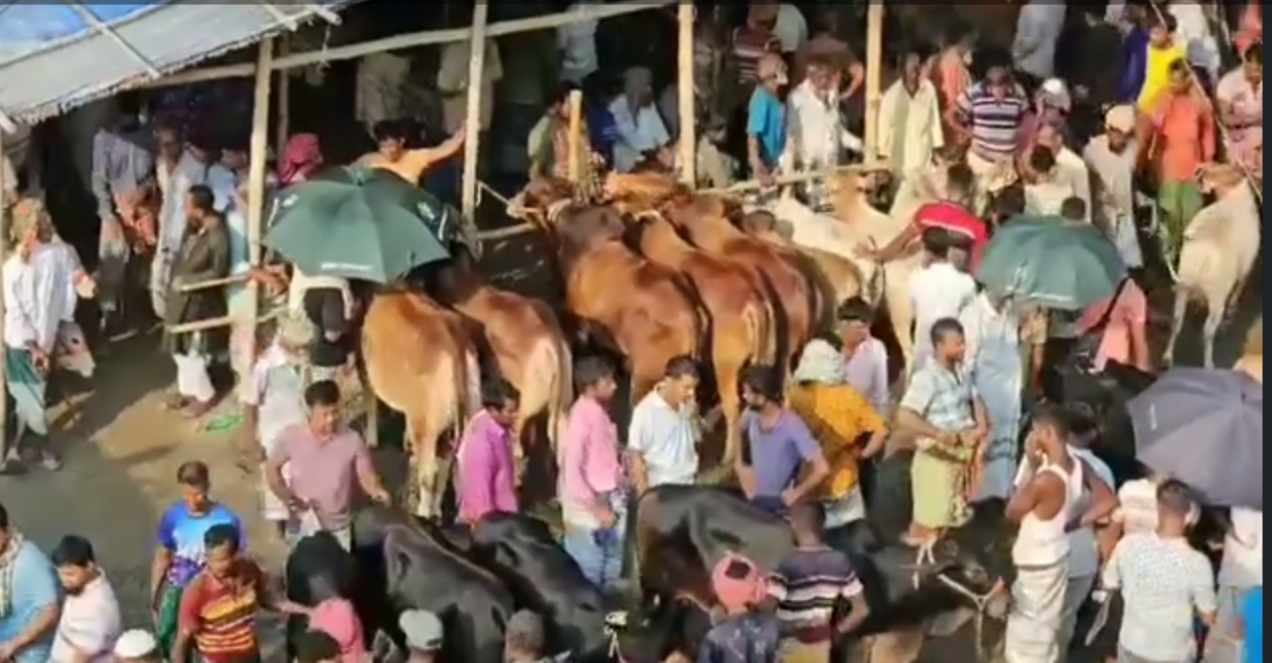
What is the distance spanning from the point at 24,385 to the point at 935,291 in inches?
168

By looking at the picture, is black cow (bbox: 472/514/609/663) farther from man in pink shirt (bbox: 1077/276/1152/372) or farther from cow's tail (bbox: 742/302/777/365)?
man in pink shirt (bbox: 1077/276/1152/372)

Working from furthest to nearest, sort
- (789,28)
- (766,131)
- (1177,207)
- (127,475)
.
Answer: (789,28), (766,131), (1177,207), (127,475)

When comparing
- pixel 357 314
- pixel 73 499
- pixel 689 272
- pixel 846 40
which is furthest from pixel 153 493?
pixel 846 40

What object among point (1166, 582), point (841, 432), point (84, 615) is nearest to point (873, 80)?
point (841, 432)

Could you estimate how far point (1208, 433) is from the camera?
42.8ft

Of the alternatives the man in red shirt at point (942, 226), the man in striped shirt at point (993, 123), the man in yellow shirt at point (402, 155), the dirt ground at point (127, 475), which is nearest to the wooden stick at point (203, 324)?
the dirt ground at point (127, 475)

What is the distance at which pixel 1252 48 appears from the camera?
57.8 feet

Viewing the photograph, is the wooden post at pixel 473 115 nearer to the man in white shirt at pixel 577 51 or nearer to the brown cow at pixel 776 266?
the brown cow at pixel 776 266

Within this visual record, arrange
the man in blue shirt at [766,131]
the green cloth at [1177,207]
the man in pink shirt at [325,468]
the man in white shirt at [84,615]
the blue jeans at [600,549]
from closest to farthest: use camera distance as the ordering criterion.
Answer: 1. the man in white shirt at [84,615]
2. the man in pink shirt at [325,468]
3. the blue jeans at [600,549]
4. the green cloth at [1177,207]
5. the man in blue shirt at [766,131]

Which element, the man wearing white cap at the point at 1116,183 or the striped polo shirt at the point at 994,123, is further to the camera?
the striped polo shirt at the point at 994,123

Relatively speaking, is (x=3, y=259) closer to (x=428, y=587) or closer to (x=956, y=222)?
(x=428, y=587)

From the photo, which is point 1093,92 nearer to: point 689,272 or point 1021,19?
point 1021,19

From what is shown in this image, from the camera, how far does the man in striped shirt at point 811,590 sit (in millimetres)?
12461

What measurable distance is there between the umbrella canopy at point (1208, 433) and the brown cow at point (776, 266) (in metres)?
2.13
